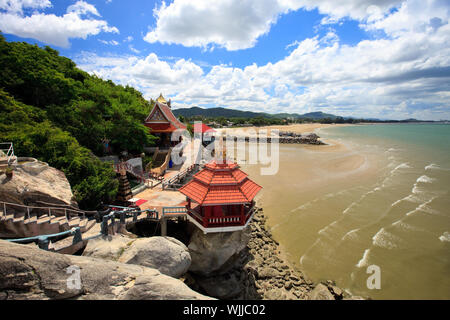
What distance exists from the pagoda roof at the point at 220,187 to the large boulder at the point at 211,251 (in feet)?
7.31

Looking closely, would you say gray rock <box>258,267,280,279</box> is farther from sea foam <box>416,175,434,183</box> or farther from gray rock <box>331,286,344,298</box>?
sea foam <box>416,175,434,183</box>

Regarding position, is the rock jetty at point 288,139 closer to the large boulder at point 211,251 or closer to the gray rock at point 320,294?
the gray rock at point 320,294

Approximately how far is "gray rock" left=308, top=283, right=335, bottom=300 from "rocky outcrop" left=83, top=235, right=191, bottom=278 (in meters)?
7.37

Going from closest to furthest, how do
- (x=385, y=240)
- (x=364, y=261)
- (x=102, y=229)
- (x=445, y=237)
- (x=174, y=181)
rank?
(x=102, y=229) < (x=364, y=261) < (x=385, y=240) < (x=445, y=237) < (x=174, y=181)

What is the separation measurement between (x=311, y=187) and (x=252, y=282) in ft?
54.4

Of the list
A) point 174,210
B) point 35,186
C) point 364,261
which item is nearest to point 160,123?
point 174,210

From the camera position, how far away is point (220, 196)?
10.8 metres

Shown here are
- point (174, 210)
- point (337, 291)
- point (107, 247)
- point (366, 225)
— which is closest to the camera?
point (107, 247)

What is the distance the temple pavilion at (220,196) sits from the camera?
1073 cm

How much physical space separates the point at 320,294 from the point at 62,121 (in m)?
23.4

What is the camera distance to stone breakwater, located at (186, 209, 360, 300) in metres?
11.2

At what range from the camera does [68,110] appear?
19.4 m

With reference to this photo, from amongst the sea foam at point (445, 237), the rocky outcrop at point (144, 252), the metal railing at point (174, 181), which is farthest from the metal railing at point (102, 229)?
the sea foam at point (445, 237)

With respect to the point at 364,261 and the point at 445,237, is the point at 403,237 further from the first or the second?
the point at 364,261
